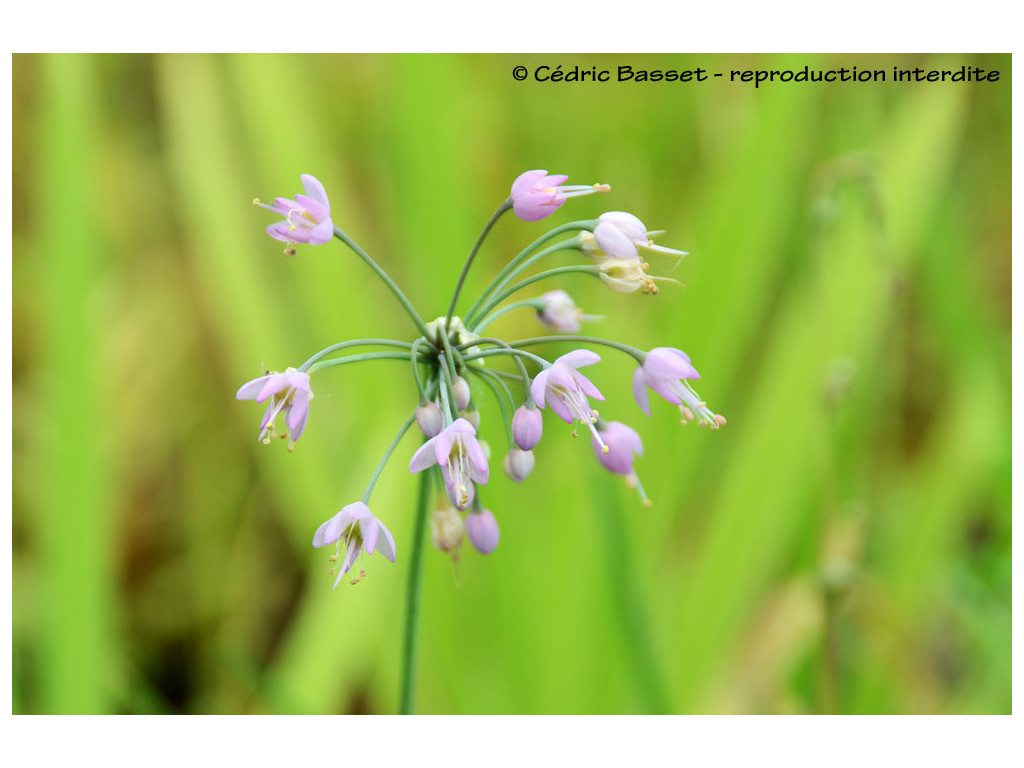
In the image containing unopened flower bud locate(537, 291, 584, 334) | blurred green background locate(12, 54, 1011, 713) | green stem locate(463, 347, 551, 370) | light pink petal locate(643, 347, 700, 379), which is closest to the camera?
green stem locate(463, 347, 551, 370)

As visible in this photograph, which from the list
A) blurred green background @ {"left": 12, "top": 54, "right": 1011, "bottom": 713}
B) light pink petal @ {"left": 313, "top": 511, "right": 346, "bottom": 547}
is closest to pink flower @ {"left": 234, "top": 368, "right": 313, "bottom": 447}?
light pink petal @ {"left": 313, "top": 511, "right": 346, "bottom": 547}

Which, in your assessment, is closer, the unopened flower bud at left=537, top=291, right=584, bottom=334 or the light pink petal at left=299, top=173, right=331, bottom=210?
the light pink petal at left=299, top=173, right=331, bottom=210

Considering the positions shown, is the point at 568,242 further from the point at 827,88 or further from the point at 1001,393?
the point at 827,88

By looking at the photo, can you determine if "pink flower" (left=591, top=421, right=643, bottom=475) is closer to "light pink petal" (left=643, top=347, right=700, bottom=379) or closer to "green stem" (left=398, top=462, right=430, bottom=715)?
"light pink petal" (left=643, top=347, right=700, bottom=379)

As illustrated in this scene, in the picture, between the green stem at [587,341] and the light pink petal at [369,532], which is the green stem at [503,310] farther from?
the light pink petal at [369,532]

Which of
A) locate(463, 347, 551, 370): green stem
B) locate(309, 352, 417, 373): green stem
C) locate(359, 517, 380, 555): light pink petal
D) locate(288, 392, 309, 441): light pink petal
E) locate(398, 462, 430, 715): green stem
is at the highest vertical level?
locate(309, 352, 417, 373): green stem
